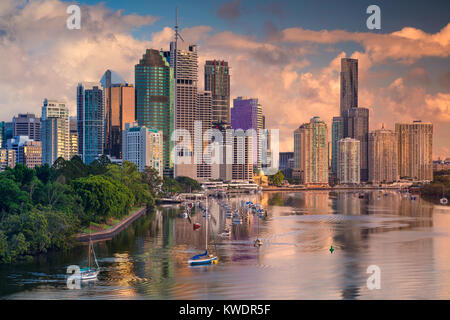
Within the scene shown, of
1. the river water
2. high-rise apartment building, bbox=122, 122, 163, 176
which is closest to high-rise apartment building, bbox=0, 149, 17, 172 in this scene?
high-rise apartment building, bbox=122, 122, 163, 176

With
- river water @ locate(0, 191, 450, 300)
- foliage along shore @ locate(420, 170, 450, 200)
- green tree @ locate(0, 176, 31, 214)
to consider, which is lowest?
A: river water @ locate(0, 191, 450, 300)

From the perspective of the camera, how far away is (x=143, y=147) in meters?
Result: 172

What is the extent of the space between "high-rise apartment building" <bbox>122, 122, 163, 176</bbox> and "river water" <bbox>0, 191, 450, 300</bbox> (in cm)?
9005

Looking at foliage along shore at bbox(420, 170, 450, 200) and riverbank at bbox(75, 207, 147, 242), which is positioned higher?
foliage along shore at bbox(420, 170, 450, 200)

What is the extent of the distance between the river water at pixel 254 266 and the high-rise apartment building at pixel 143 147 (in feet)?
295

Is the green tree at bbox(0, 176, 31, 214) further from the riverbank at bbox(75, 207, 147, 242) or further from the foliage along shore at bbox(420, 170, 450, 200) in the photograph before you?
the foliage along shore at bbox(420, 170, 450, 200)

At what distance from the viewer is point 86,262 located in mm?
51094

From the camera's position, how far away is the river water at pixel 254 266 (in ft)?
139

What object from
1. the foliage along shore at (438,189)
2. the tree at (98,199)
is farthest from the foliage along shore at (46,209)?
the foliage along shore at (438,189)

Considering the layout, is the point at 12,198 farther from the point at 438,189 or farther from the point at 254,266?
the point at 438,189

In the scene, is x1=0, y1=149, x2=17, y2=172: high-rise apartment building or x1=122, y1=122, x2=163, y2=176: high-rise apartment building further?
x1=0, y1=149, x2=17, y2=172: high-rise apartment building

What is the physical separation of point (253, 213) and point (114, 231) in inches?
1650

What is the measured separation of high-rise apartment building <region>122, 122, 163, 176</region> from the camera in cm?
17139

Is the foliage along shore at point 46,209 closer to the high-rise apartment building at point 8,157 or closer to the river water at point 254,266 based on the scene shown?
the river water at point 254,266
